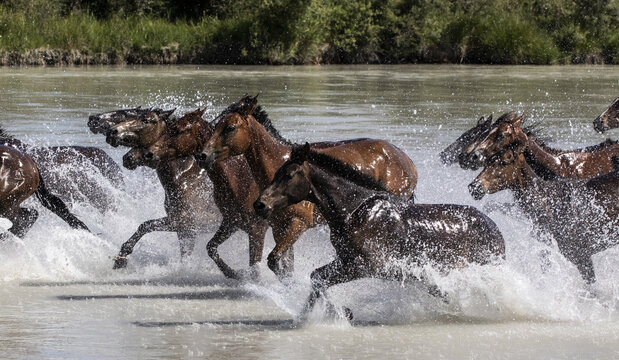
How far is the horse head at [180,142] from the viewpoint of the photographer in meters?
9.15

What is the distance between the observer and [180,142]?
30.0 feet

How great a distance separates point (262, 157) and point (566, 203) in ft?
7.67

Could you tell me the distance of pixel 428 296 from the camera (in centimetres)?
773

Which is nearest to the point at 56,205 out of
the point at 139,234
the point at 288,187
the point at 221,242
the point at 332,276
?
the point at 139,234

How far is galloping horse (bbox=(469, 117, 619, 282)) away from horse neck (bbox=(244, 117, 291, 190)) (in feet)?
4.96

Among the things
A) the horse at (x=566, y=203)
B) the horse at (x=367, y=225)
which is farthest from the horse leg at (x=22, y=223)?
the horse at (x=566, y=203)

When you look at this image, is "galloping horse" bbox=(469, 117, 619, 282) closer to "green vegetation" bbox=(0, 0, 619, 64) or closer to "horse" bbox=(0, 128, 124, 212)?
"horse" bbox=(0, 128, 124, 212)

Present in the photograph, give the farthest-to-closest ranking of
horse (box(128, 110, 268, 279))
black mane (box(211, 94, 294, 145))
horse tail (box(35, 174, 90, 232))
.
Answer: horse tail (box(35, 174, 90, 232)) < horse (box(128, 110, 268, 279)) < black mane (box(211, 94, 294, 145))

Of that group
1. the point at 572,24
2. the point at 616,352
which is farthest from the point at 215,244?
the point at 572,24

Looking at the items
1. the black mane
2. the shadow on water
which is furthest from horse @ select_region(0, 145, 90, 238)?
the black mane

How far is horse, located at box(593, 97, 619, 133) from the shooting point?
1230 centimetres

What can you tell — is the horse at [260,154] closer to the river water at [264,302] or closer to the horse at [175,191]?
the river water at [264,302]

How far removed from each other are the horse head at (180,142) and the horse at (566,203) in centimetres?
229

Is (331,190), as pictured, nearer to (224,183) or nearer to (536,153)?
(224,183)
